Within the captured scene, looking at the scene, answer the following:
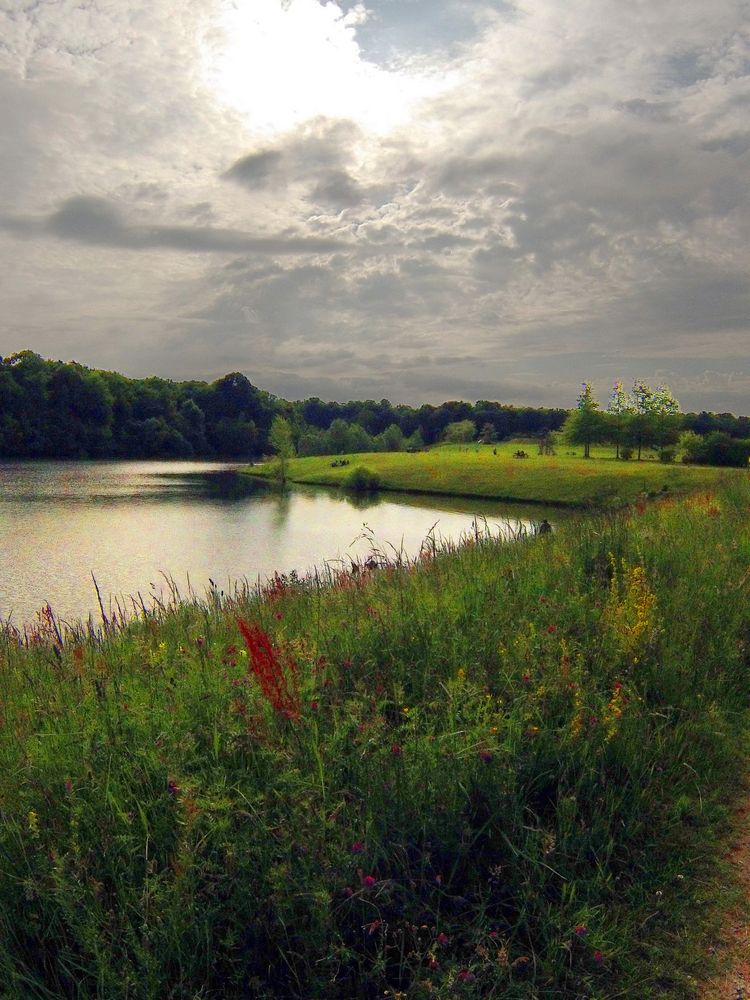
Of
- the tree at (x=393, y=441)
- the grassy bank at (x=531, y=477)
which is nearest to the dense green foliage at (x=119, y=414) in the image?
the tree at (x=393, y=441)

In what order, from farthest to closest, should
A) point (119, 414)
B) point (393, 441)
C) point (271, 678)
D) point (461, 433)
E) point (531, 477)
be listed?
point (461, 433)
point (393, 441)
point (119, 414)
point (531, 477)
point (271, 678)

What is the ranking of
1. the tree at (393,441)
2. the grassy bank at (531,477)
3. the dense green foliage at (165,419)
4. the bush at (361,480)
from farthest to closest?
the tree at (393,441) < the dense green foliage at (165,419) < the bush at (361,480) < the grassy bank at (531,477)

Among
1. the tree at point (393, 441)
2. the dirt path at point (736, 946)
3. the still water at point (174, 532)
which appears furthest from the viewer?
the tree at point (393, 441)

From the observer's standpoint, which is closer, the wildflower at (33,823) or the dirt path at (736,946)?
the dirt path at (736,946)

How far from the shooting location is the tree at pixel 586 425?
7294 cm

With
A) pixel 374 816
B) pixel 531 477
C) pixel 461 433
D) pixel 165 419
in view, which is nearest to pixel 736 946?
pixel 374 816

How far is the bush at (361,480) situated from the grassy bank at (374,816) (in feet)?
189

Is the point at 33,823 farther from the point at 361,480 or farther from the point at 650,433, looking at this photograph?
the point at 650,433

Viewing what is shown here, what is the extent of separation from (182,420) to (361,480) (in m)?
77.0

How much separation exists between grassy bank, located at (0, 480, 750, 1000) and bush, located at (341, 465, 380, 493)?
2268 inches

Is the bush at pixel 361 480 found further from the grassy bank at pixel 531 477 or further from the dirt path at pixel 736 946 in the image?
the dirt path at pixel 736 946

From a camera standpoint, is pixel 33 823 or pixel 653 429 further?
pixel 653 429

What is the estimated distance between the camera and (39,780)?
11.1 ft

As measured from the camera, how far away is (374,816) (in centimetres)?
310
